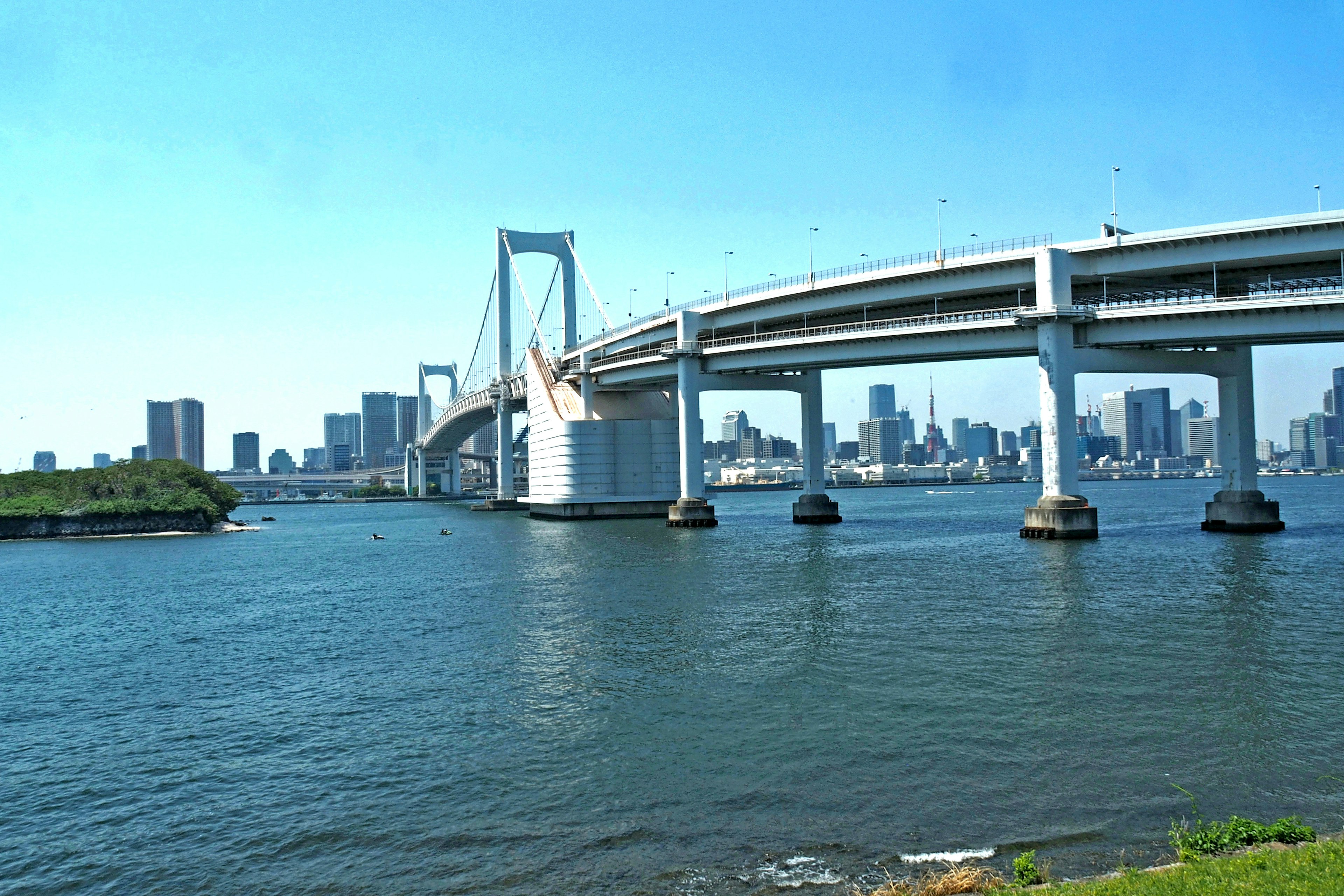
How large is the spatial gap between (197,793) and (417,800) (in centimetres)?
370

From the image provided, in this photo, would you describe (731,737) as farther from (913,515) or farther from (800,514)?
(913,515)

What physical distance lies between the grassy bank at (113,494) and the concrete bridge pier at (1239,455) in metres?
86.2

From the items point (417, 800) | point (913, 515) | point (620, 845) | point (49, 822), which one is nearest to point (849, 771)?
point (620, 845)

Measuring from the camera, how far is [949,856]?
1185cm

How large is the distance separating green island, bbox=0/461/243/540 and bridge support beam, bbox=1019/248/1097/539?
78079 millimetres

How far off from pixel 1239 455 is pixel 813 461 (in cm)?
2946

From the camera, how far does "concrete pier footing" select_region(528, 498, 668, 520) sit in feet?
279

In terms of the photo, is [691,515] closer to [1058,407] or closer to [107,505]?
[1058,407]

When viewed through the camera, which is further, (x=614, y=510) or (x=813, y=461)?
(x=614, y=510)

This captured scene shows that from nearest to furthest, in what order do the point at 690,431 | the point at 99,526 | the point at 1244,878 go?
1. the point at 1244,878
2. the point at 690,431
3. the point at 99,526

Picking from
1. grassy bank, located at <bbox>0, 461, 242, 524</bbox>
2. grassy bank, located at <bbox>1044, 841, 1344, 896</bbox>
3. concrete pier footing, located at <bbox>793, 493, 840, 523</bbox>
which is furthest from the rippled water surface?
grassy bank, located at <bbox>0, 461, 242, 524</bbox>

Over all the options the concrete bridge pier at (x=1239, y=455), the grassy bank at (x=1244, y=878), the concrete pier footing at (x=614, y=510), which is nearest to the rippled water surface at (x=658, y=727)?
the grassy bank at (x=1244, y=878)

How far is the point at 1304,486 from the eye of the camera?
184875mm

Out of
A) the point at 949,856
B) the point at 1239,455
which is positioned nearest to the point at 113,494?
the point at 1239,455
